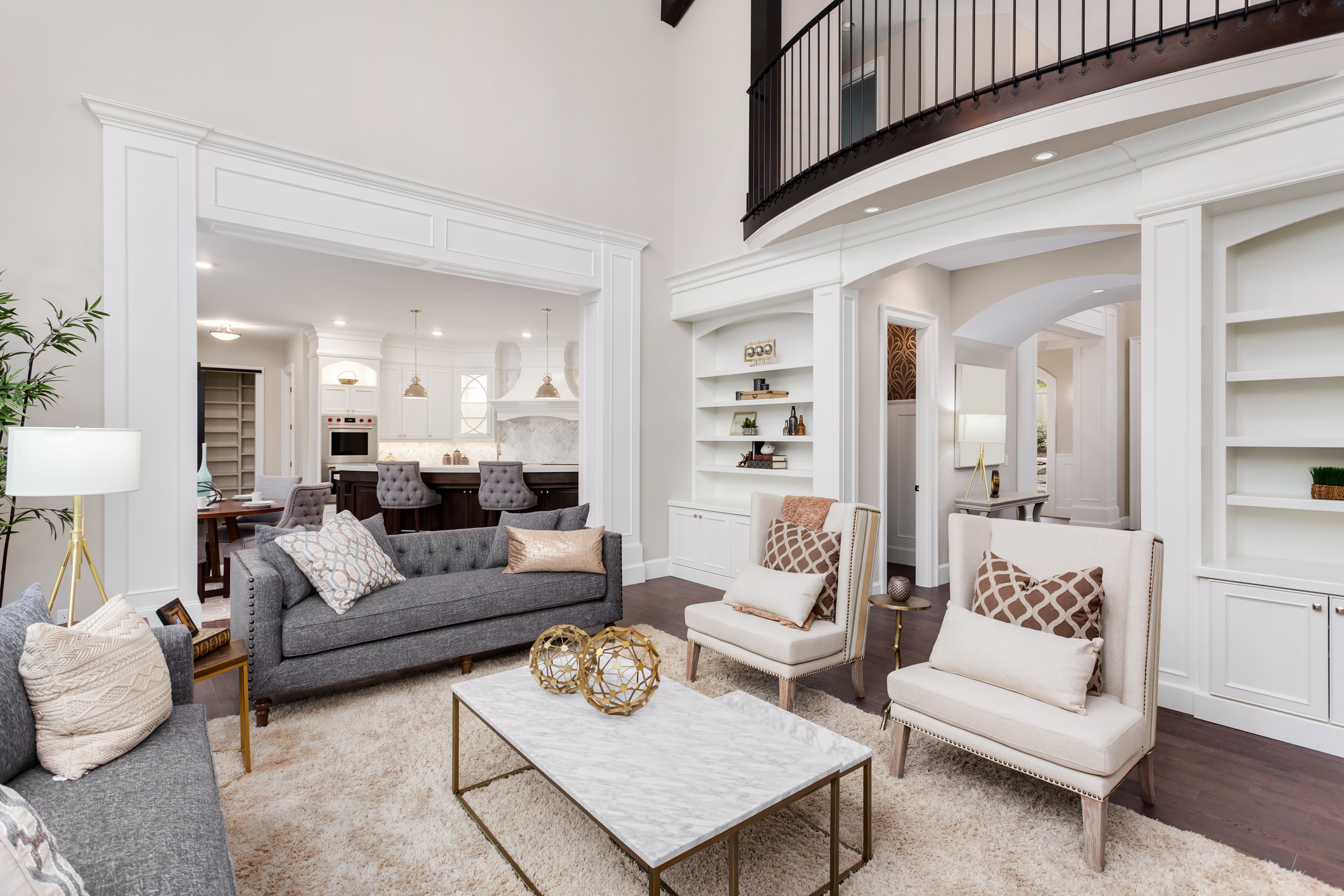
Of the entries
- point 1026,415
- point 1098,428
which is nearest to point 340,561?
point 1026,415

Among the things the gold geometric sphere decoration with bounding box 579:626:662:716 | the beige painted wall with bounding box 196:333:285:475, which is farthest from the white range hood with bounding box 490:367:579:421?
the gold geometric sphere decoration with bounding box 579:626:662:716

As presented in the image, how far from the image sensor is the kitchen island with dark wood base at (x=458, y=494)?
7.47 metres

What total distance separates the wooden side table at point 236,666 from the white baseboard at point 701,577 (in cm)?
348

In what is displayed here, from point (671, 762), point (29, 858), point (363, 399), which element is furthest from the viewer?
point (363, 399)

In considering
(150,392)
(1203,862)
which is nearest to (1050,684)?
(1203,862)

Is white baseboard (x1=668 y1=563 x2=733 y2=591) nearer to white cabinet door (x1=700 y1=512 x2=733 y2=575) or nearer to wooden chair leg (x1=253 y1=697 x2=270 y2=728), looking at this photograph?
white cabinet door (x1=700 y1=512 x2=733 y2=575)

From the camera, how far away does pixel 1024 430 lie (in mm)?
6840

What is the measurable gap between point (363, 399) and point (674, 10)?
682 centimetres

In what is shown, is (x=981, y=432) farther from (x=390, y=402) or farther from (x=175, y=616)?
(x=390, y=402)

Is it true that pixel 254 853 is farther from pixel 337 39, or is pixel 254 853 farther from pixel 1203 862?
pixel 337 39

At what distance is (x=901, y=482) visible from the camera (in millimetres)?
6660

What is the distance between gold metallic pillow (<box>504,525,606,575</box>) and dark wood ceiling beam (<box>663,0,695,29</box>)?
4868mm

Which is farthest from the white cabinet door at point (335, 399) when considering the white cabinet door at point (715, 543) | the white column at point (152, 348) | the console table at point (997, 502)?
the console table at point (997, 502)

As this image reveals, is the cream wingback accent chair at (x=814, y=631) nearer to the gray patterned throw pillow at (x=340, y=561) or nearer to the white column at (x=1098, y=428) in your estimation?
the gray patterned throw pillow at (x=340, y=561)
